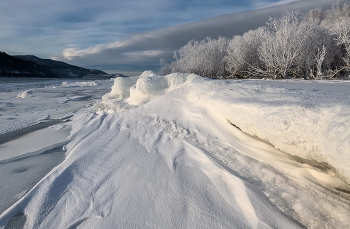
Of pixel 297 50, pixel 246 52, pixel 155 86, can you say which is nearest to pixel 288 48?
pixel 297 50

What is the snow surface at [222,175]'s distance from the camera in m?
1.77

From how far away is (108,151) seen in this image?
3.17 metres

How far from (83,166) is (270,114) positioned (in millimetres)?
2429

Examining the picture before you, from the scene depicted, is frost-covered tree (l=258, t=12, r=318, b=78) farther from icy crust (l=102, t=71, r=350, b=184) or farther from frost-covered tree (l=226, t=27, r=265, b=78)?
icy crust (l=102, t=71, r=350, b=184)

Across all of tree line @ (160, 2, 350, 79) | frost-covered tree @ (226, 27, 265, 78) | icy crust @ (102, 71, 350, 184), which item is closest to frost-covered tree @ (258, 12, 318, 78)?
tree line @ (160, 2, 350, 79)

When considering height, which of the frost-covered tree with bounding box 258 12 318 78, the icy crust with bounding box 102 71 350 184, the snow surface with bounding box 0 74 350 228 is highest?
the frost-covered tree with bounding box 258 12 318 78

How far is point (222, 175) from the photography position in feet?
7.49

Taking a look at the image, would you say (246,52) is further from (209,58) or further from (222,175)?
(222,175)

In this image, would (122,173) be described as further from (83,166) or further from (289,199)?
(289,199)

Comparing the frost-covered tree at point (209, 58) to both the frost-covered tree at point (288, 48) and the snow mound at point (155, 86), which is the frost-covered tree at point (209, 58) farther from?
the snow mound at point (155, 86)

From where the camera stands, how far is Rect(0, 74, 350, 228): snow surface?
1.77m

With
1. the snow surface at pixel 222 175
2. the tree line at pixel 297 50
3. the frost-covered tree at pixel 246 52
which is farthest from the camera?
the frost-covered tree at pixel 246 52

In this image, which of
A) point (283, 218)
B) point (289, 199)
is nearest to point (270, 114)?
point (289, 199)

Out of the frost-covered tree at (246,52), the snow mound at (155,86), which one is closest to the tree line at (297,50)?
the frost-covered tree at (246,52)
